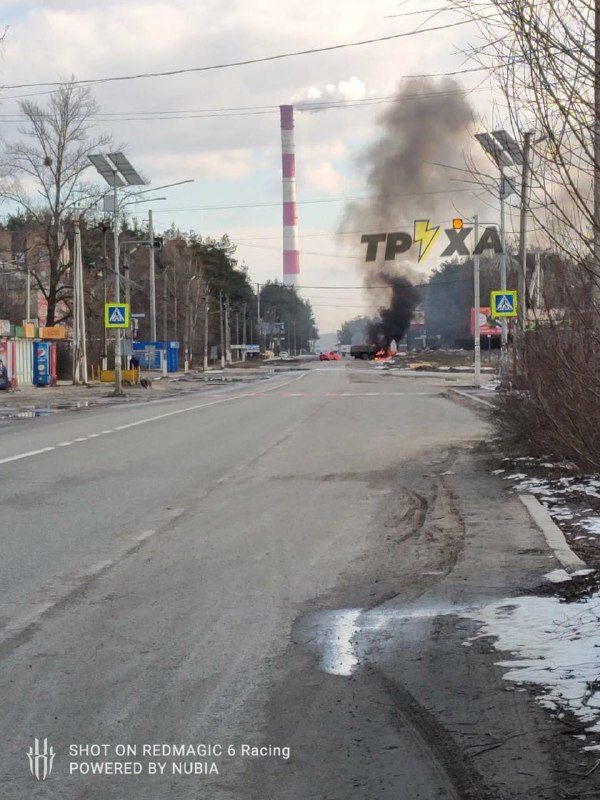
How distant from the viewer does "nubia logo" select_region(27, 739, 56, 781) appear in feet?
13.9

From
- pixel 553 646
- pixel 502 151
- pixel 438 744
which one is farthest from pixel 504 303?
pixel 438 744

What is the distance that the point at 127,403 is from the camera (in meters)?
35.5

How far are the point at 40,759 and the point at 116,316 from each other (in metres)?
37.2

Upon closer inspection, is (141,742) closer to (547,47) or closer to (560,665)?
(560,665)

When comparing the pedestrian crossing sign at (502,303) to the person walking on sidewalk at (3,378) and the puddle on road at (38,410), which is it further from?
the person walking on sidewalk at (3,378)

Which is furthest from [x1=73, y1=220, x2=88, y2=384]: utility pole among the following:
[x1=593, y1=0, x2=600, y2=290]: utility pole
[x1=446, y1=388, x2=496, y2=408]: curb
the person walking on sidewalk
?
[x1=593, y1=0, x2=600, y2=290]: utility pole

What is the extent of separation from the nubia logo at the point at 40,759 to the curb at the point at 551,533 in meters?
4.52

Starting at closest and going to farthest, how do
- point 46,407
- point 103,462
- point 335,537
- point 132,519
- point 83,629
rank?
point 83,629, point 335,537, point 132,519, point 103,462, point 46,407

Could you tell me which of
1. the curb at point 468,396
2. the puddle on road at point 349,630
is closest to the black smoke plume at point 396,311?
the curb at point 468,396

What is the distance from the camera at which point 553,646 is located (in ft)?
19.1

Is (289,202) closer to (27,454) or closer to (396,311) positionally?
(396,311)

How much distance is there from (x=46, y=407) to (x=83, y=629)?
A: 93.2ft

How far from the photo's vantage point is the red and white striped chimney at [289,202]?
358ft

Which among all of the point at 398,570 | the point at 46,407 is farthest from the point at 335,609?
the point at 46,407
